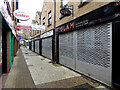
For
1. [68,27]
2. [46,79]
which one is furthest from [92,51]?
[46,79]

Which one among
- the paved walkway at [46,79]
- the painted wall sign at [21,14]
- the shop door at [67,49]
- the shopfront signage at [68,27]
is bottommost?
the paved walkway at [46,79]

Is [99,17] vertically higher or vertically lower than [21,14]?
lower

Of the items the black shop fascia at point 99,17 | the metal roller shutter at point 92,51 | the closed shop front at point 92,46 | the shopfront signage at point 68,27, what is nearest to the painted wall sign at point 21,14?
the shopfront signage at point 68,27

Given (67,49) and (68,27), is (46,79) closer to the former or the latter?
(67,49)

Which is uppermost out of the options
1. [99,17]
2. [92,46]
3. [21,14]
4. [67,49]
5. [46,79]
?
[21,14]

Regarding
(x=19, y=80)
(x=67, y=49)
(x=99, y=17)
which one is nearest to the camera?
(x=99, y=17)

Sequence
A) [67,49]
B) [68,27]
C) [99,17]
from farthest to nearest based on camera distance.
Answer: [67,49] → [68,27] → [99,17]

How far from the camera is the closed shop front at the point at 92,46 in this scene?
11.7 feet

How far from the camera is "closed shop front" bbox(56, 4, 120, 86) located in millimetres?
3580

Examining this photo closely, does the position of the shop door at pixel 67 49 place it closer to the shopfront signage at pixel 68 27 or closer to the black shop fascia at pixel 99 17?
the shopfront signage at pixel 68 27

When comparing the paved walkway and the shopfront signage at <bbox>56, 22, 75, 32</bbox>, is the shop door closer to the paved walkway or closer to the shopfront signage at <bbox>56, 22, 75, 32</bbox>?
the shopfront signage at <bbox>56, 22, 75, 32</bbox>

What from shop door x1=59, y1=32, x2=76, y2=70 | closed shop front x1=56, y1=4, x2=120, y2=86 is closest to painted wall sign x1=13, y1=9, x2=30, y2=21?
shop door x1=59, y1=32, x2=76, y2=70

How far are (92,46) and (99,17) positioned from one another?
59.8 inches

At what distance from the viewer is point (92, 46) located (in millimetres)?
4410
